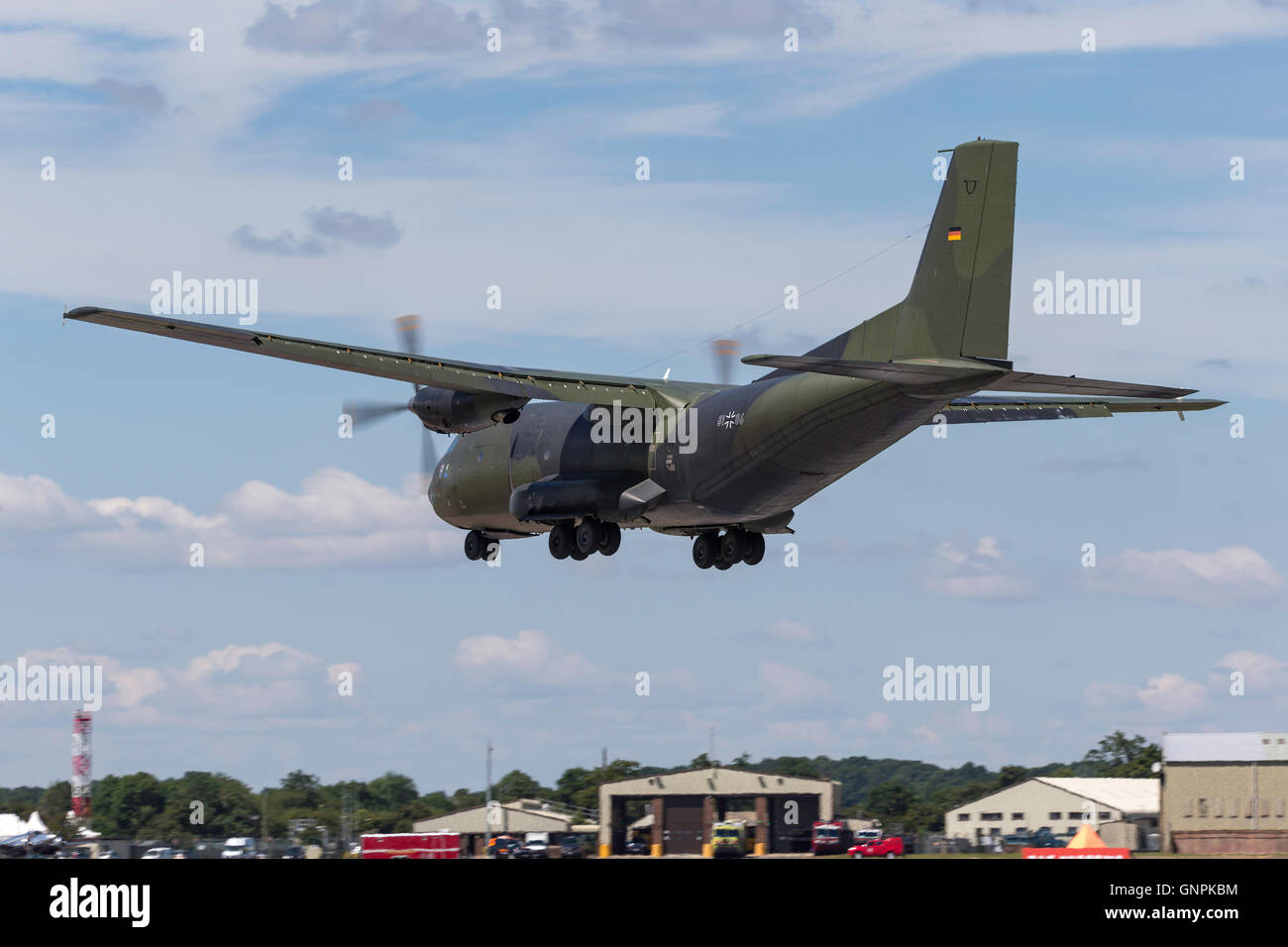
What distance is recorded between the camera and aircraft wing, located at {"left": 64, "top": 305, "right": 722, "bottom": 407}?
1293 inches

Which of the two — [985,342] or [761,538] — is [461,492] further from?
[985,342]

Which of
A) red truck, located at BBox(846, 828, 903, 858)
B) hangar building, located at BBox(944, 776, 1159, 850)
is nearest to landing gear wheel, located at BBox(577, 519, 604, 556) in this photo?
red truck, located at BBox(846, 828, 903, 858)

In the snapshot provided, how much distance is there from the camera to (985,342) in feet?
96.5

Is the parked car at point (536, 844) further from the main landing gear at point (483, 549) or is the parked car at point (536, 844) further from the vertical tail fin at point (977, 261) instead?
the vertical tail fin at point (977, 261)

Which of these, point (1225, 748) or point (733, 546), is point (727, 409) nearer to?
point (733, 546)

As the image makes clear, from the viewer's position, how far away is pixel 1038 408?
3678cm

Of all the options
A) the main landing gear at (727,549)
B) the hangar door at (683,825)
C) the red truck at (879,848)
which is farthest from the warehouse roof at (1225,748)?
the main landing gear at (727,549)

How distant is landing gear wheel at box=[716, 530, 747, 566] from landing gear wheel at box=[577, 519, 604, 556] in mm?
2610

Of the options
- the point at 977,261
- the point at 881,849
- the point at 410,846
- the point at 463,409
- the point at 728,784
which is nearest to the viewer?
the point at 977,261

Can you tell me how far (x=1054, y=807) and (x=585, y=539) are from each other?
31.8 m

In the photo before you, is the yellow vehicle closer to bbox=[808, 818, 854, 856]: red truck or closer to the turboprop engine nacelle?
bbox=[808, 818, 854, 856]: red truck

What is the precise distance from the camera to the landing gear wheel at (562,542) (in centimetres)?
3569

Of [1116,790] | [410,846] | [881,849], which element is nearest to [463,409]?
[410,846]
